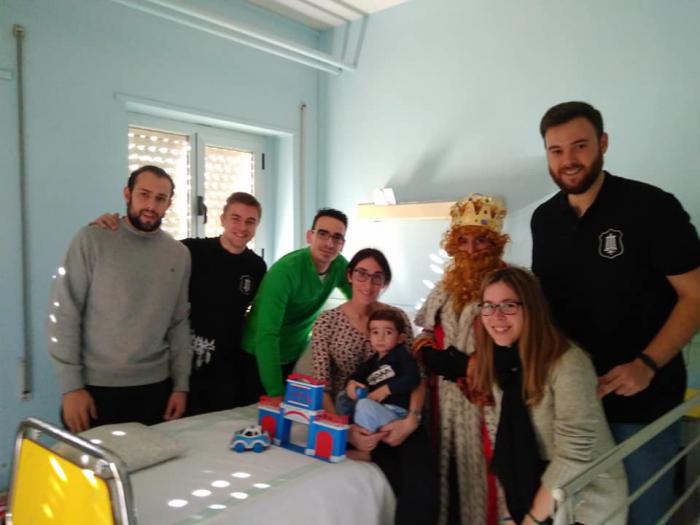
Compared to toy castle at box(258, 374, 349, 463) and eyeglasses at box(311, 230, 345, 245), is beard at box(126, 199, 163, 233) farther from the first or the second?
toy castle at box(258, 374, 349, 463)

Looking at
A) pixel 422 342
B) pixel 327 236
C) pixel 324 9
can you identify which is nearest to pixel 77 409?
pixel 327 236

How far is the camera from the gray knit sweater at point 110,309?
2033mm

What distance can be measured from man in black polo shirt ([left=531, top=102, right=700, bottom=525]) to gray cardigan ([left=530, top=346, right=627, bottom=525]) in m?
0.13

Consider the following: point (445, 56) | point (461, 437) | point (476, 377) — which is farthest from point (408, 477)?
point (445, 56)

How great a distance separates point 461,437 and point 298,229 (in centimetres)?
265

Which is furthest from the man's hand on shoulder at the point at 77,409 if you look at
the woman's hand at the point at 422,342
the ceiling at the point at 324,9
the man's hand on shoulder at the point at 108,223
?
the ceiling at the point at 324,9

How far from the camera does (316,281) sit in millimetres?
2453

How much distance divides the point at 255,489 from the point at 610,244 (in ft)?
→ 4.28

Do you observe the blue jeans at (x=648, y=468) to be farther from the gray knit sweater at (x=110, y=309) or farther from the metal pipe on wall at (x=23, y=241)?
the metal pipe on wall at (x=23, y=241)

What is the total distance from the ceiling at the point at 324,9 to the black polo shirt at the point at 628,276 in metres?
2.70

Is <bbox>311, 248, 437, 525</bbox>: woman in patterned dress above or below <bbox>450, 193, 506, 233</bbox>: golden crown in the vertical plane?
below

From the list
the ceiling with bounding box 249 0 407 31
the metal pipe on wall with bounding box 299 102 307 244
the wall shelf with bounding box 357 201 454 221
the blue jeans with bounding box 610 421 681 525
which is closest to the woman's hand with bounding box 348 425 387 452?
the blue jeans with bounding box 610 421 681 525

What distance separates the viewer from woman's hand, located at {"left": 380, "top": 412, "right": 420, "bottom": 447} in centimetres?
198

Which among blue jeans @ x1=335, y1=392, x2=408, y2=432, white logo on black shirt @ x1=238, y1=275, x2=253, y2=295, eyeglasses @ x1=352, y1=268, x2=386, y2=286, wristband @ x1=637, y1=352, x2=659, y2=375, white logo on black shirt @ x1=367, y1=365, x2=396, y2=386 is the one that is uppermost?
eyeglasses @ x1=352, y1=268, x2=386, y2=286
